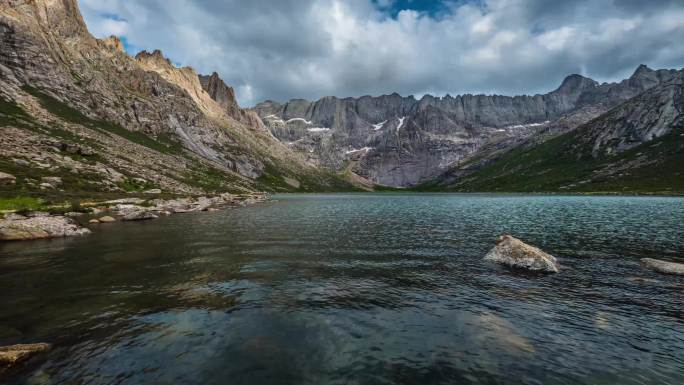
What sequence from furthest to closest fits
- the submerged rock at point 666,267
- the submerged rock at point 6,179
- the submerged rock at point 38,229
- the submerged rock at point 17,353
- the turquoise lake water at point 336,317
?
the submerged rock at point 6,179 → the submerged rock at point 38,229 → the submerged rock at point 666,267 → the turquoise lake water at point 336,317 → the submerged rock at point 17,353

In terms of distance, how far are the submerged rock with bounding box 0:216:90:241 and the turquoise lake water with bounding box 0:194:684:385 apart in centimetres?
469

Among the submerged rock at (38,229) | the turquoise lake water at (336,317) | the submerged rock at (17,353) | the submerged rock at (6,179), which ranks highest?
the submerged rock at (6,179)

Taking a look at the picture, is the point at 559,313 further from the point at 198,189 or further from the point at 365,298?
the point at 198,189

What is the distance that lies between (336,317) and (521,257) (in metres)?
20.5

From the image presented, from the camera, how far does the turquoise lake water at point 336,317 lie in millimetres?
12969

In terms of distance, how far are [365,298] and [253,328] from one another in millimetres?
7886

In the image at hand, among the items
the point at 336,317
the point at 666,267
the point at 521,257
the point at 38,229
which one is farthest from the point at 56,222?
the point at 666,267

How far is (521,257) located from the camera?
29.9 m

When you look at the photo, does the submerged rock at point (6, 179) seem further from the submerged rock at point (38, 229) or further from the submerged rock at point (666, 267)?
the submerged rock at point (666, 267)

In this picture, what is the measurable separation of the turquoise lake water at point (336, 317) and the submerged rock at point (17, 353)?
52 centimetres

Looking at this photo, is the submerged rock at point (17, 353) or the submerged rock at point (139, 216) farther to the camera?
the submerged rock at point (139, 216)

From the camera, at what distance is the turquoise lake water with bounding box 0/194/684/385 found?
1297 cm

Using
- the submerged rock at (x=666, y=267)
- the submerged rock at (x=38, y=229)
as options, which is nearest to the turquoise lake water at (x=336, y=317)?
the submerged rock at (x=666, y=267)

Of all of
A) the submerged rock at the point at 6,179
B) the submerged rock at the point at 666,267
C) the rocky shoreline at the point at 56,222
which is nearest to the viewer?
the submerged rock at the point at 666,267
